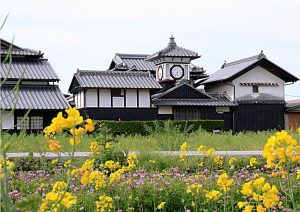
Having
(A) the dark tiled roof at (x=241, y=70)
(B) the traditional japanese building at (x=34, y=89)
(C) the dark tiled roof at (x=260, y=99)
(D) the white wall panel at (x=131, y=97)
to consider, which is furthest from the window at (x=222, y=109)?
(B) the traditional japanese building at (x=34, y=89)

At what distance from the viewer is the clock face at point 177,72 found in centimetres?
3075

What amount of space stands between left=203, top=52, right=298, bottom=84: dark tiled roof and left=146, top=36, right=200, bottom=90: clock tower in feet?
8.40

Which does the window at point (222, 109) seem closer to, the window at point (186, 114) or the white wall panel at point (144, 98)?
the window at point (186, 114)

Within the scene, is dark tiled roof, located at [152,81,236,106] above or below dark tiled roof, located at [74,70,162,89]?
below

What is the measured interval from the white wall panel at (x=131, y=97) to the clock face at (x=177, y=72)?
371 cm

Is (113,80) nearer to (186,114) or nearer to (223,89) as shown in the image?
(186,114)

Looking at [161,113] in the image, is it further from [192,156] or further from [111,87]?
[192,156]

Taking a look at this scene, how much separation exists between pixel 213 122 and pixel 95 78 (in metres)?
6.98

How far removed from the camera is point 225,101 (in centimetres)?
3008

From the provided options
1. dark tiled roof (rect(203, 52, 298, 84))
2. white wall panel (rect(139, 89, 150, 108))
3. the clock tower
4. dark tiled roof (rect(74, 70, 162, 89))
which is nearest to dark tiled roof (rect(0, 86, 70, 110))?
dark tiled roof (rect(74, 70, 162, 89))

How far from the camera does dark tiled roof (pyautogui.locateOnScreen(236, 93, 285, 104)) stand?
1215 inches

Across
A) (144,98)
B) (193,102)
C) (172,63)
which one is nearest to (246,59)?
(172,63)

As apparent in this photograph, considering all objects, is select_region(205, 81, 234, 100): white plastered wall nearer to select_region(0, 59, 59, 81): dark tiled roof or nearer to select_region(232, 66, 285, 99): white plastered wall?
select_region(232, 66, 285, 99): white plastered wall

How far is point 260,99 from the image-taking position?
31266mm
